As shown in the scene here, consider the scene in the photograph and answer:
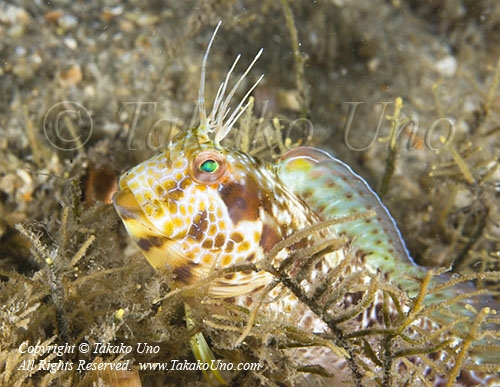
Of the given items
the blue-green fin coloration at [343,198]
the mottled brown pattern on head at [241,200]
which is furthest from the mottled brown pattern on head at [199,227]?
the blue-green fin coloration at [343,198]

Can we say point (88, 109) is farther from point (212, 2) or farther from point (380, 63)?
point (380, 63)

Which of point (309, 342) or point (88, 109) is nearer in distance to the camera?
point (309, 342)

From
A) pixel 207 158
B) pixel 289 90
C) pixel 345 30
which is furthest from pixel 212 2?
pixel 207 158

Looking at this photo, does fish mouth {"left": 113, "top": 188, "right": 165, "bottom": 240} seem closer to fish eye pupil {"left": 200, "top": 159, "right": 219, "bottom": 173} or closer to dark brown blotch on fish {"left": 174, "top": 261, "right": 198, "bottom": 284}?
dark brown blotch on fish {"left": 174, "top": 261, "right": 198, "bottom": 284}

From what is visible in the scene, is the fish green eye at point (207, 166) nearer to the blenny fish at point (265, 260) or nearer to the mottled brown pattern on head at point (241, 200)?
the blenny fish at point (265, 260)

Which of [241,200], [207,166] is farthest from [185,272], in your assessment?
[207,166]

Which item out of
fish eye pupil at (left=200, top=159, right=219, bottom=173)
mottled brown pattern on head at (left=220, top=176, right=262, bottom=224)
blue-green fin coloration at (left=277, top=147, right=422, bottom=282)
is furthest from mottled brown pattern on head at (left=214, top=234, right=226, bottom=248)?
blue-green fin coloration at (left=277, top=147, right=422, bottom=282)
